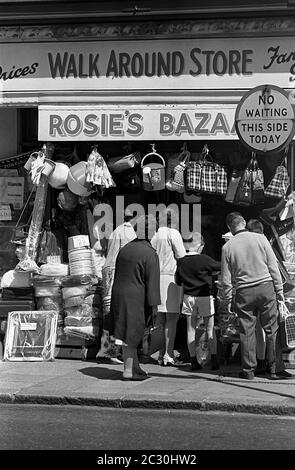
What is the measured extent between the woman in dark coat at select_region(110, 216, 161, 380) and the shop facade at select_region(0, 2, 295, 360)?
2.50m

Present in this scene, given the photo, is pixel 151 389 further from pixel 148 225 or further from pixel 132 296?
pixel 148 225

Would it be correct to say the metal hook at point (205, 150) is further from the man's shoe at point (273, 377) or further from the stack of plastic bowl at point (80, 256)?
the man's shoe at point (273, 377)

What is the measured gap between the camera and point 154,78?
40.6 ft

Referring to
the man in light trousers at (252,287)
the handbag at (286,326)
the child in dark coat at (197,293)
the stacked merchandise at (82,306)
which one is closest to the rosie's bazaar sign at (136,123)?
the child in dark coat at (197,293)

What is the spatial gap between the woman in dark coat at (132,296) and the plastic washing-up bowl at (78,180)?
2410 millimetres

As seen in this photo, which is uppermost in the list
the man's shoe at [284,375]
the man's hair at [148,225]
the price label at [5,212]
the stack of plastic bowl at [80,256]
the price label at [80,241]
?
the price label at [5,212]

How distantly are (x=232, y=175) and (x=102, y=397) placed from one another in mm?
4462

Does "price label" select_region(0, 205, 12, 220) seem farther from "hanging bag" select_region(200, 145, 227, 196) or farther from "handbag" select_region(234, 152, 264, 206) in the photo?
"handbag" select_region(234, 152, 264, 206)

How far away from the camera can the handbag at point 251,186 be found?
484 inches

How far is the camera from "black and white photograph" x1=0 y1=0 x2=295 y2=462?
10484mm

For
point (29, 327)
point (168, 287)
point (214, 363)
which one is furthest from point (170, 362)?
point (29, 327)

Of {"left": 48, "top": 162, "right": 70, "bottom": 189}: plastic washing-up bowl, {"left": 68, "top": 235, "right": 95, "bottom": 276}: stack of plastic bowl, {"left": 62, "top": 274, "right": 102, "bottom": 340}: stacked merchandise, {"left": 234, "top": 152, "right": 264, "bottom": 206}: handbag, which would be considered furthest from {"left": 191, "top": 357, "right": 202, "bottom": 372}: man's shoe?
{"left": 48, "top": 162, "right": 70, "bottom": 189}: plastic washing-up bowl

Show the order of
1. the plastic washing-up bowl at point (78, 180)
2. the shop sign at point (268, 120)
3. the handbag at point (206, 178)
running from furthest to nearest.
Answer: the plastic washing-up bowl at point (78, 180), the handbag at point (206, 178), the shop sign at point (268, 120)

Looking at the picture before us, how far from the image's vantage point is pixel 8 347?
1216 cm
